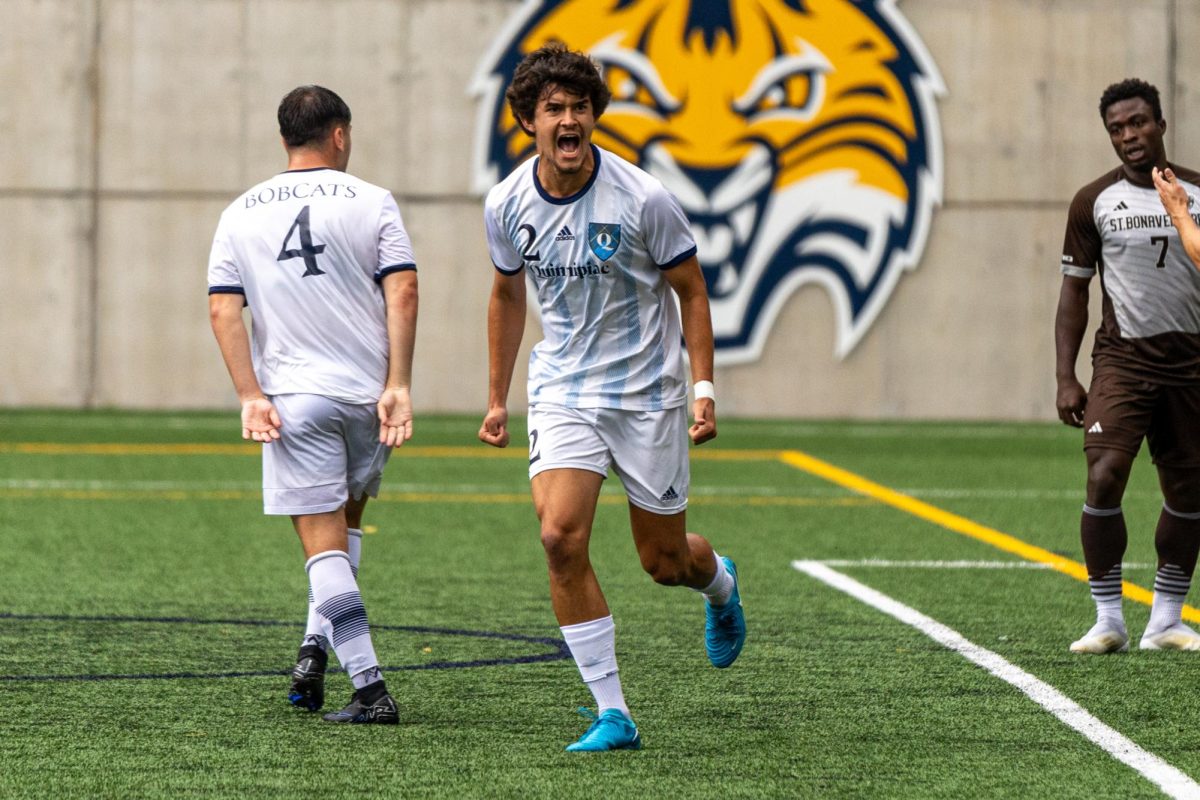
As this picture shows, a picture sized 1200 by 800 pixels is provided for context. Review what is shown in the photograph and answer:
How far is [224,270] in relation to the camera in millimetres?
6027

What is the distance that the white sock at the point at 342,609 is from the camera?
19.4 ft

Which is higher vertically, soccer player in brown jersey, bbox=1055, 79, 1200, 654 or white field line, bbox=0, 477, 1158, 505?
soccer player in brown jersey, bbox=1055, 79, 1200, 654

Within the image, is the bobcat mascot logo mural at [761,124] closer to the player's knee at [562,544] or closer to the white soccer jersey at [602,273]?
the white soccer jersey at [602,273]

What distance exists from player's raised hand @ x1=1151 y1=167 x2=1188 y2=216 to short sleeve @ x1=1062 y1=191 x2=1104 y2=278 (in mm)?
565

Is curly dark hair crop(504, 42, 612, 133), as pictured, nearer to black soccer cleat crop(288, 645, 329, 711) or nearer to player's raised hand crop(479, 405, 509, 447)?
player's raised hand crop(479, 405, 509, 447)

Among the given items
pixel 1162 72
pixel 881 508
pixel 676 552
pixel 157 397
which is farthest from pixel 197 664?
pixel 1162 72

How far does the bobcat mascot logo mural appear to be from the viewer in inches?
800

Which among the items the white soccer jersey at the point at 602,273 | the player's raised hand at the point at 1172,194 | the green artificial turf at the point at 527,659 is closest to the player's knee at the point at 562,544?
the white soccer jersey at the point at 602,273

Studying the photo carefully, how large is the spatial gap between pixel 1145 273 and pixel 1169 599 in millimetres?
1281

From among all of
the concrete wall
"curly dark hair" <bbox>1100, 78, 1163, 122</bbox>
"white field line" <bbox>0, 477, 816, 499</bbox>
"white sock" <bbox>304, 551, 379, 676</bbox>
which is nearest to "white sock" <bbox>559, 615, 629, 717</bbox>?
"white sock" <bbox>304, 551, 379, 676</bbox>

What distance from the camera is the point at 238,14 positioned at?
2089 cm

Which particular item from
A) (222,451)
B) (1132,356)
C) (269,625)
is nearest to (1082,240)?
(1132,356)

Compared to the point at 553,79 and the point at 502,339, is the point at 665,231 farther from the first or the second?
the point at 502,339

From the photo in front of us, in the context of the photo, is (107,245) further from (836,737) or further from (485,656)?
(836,737)
